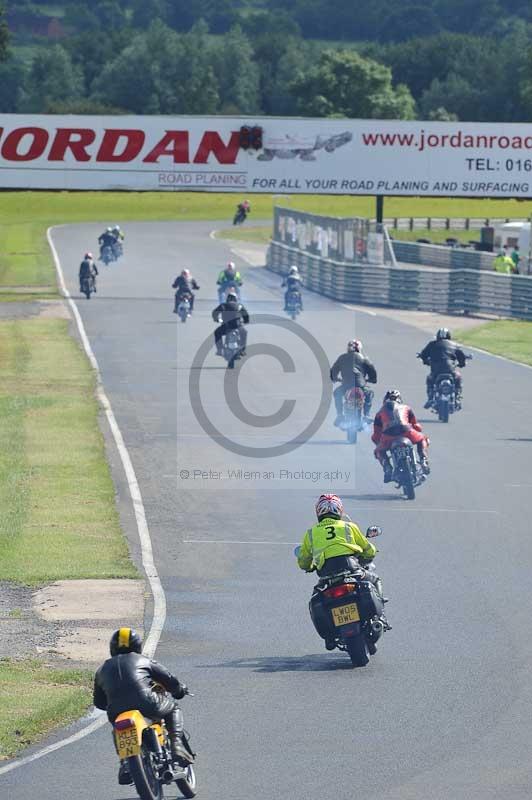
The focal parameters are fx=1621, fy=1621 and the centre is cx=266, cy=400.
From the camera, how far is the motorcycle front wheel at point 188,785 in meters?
9.91

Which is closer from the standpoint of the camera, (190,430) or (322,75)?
(190,430)

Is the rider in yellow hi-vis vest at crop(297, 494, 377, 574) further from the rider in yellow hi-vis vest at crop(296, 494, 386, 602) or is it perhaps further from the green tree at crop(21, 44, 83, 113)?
the green tree at crop(21, 44, 83, 113)

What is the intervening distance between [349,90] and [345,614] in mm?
131161

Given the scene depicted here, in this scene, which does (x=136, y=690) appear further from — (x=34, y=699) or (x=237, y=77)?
(x=237, y=77)

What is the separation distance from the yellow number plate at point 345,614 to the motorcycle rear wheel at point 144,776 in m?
4.32

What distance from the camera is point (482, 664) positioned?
13.5m

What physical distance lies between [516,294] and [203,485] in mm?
28947

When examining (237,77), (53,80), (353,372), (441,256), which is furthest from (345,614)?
(237,77)

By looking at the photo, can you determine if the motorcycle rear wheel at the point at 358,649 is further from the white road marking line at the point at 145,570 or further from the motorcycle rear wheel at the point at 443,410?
the motorcycle rear wheel at the point at 443,410

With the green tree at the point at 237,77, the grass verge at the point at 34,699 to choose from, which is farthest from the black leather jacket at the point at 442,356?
the green tree at the point at 237,77

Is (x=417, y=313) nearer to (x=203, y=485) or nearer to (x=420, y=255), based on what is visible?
(x=420, y=255)

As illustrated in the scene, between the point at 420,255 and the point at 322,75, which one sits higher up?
the point at 322,75

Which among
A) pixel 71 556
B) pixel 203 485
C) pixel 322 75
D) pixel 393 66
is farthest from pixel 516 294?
pixel 393 66

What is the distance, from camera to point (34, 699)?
12695 mm
